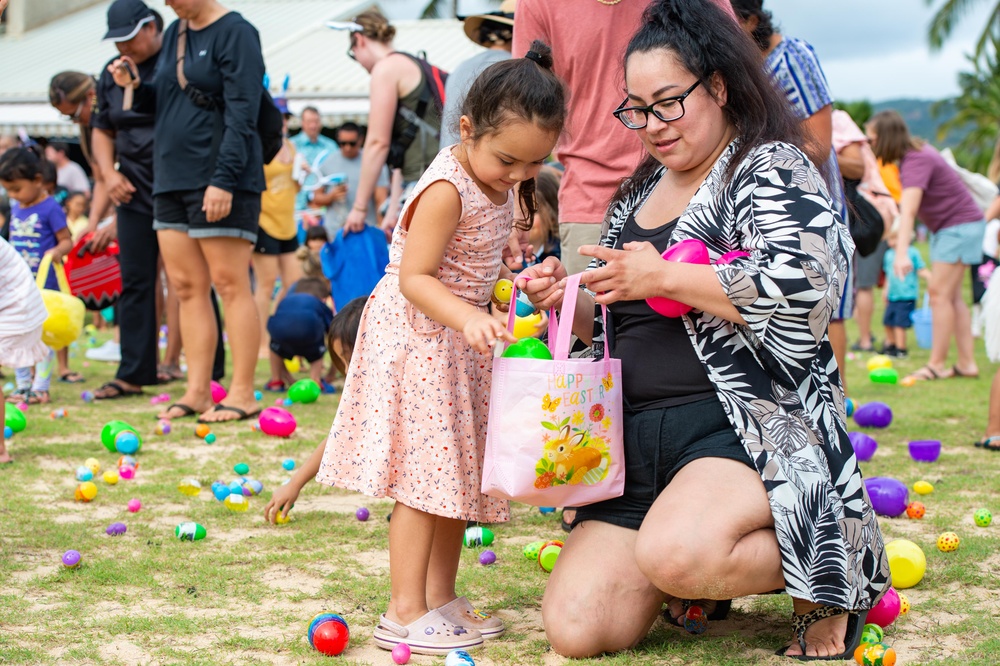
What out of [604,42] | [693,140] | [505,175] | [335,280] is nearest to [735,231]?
[693,140]

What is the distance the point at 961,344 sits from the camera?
27.9ft

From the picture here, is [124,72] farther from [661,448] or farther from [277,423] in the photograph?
[661,448]

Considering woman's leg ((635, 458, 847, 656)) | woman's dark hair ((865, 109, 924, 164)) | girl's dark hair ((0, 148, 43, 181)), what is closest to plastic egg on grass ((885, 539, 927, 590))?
woman's leg ((635, 458, 847, 656))

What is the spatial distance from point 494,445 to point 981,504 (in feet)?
8.58

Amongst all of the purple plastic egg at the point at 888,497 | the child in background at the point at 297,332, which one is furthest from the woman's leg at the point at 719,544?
the child in background at the point at 297,332

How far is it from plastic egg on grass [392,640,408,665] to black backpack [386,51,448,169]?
11.2 ft

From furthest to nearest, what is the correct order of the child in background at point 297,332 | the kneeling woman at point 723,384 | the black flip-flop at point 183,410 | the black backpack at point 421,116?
the child in background at point 297,332
the black flip-flop at point 183,410
the black backpack at point 421,116
the kneeling woman at point 723,384

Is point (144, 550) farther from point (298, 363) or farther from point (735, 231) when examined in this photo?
point (298, 363)

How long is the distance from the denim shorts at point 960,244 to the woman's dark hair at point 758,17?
442cm

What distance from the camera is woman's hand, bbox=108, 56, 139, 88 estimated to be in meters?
6.33

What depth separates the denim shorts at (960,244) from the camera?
8.17 metres

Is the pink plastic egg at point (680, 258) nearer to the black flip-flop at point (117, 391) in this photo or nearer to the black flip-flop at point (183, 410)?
the black flip-flop at point (183, 410)

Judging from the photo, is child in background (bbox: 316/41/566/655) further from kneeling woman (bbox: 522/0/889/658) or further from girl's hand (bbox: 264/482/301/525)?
girl's hand (bbox: 264/482/301/525)

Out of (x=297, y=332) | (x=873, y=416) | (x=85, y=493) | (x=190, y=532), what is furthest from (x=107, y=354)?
(x=873, y=416)
